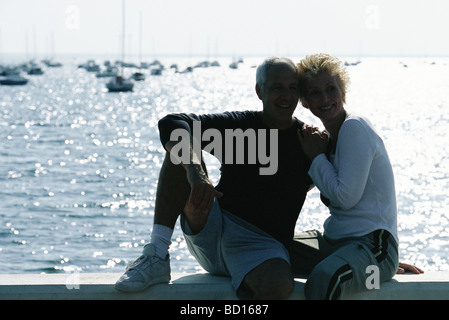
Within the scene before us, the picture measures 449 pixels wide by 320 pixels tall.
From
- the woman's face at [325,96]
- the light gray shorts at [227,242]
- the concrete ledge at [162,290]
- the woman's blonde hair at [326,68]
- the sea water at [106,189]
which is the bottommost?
the sea water at [106,189]

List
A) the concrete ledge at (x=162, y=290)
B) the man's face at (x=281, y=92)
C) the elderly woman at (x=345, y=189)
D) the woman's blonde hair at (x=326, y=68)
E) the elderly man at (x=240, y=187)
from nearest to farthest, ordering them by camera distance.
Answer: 1. the elderly woman at (x=345, y=189)
2. the concrete ledge at (x=162, y=290)
3. the elderly man at (x=240, y=187)
4. the woman's blonde hair at (x=326, y=68)
5. the man's face at (x=281, y=92)

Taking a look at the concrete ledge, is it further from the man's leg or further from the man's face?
the man's face

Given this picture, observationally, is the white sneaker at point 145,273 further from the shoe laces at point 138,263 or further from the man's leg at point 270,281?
the man's leg at point 270,281

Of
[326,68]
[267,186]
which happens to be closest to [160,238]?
[267,186]

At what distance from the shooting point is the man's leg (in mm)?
3809

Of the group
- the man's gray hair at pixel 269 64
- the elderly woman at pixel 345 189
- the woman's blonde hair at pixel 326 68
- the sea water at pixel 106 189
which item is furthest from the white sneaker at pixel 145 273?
the sea water at pixel 106 189

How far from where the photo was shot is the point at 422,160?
31.7m

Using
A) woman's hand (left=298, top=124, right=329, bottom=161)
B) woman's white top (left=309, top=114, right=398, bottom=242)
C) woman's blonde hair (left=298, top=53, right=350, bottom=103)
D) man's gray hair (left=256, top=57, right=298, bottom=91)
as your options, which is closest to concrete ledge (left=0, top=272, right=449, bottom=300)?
woman's white top (left=309, top=114, right=398, bottom=242)

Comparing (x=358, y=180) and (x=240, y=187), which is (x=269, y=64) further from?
(x=358, y=180)

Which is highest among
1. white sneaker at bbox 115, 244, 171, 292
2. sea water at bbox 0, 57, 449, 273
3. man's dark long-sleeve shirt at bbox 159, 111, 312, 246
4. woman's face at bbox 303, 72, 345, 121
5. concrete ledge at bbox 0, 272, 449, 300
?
woman's face at bbox 303, 72, 345, 121

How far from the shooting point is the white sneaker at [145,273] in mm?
3859

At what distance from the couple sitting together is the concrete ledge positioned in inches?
2.8

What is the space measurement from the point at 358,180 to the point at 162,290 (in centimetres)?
126

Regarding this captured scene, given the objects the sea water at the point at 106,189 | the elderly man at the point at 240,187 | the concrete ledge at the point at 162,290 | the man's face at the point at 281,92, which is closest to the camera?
the concrete ledge at the point at 162,290
